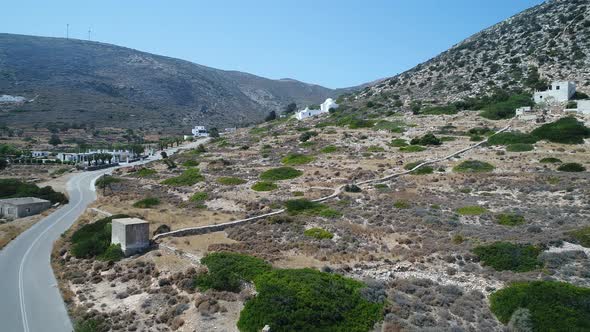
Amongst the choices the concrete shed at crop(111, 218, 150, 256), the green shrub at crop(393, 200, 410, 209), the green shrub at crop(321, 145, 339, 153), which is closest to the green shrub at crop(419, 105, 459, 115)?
the green shrub at crop(321, 145, 339, 153)

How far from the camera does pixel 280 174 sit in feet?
139

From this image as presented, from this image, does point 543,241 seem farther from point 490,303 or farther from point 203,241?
point 203,241

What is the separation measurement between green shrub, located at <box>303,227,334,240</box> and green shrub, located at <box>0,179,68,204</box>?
30.8 metres

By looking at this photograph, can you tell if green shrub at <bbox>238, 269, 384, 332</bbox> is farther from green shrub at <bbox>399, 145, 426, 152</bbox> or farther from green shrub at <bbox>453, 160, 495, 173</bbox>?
green shrub at <bbox>399, 145, 426, 152</bbox>

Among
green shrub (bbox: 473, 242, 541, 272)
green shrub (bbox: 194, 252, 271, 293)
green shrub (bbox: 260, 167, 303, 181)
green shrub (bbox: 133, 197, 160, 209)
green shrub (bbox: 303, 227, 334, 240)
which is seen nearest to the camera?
green shrub (bbox: 194, 252, 271, 293)

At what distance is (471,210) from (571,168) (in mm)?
14054

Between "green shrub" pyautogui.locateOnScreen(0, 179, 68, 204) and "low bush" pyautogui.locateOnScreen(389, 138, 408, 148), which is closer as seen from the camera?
"green shrub" pyautogui.locateOnScreen(0, 179, 68, 204)

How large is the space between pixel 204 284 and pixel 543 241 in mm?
16153

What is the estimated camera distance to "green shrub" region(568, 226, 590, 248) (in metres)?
20.2

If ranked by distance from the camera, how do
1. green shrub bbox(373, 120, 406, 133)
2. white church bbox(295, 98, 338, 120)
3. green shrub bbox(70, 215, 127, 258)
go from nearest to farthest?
green shrub bbox(70, 215, 127, 258) < green shrub bbox(373, 120, 406, 133) < white church bbox(295, 98, 338, 120)

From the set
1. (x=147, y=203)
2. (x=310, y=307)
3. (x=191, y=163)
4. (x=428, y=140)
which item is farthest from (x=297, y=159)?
(x=310, y=307)

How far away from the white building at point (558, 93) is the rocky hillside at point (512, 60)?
4.25m

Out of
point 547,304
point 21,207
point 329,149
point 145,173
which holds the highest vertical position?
point 329,149

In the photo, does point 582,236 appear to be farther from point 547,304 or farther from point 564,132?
point 564,132
